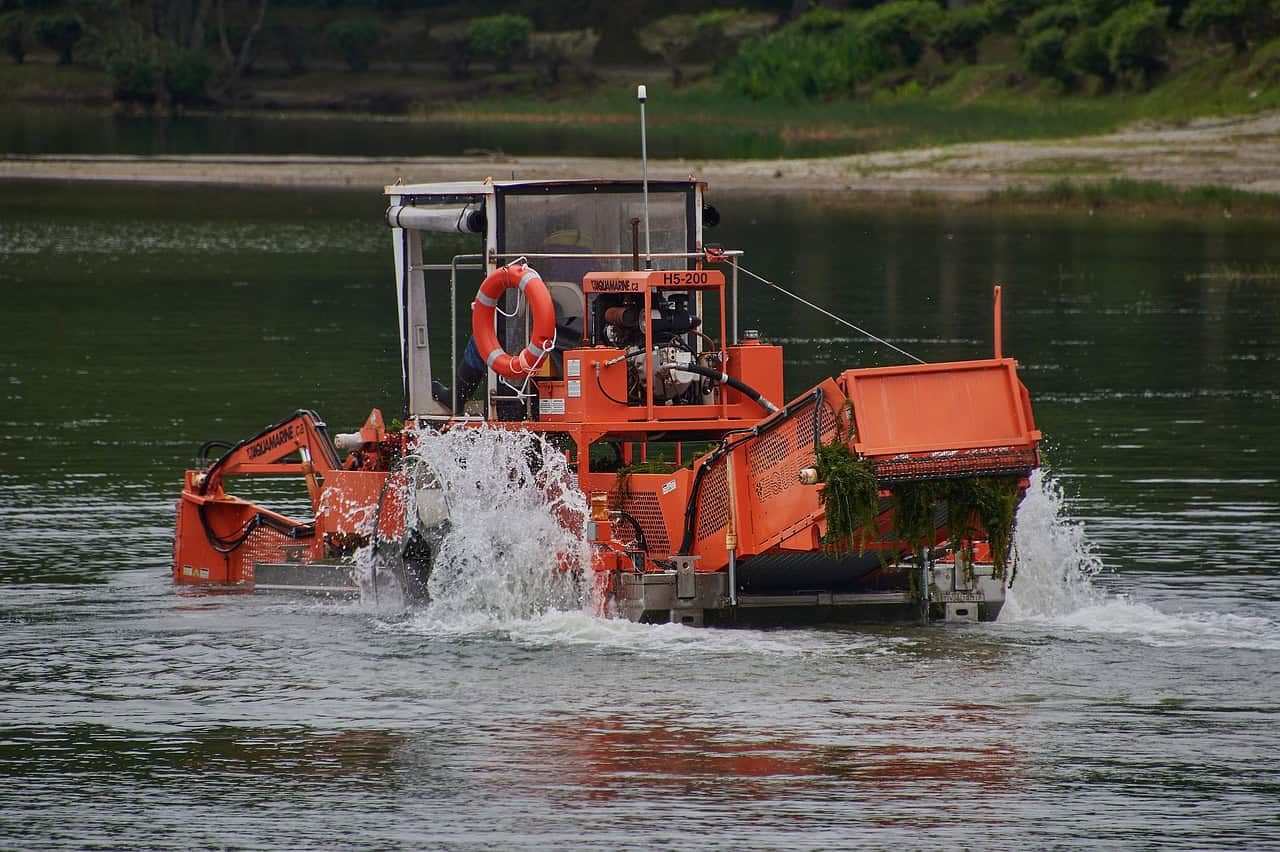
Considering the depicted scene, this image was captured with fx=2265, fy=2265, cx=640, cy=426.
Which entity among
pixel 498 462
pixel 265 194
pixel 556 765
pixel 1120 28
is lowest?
pixel 556 765

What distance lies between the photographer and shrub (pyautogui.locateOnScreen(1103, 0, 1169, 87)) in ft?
272

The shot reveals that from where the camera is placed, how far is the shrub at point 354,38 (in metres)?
131

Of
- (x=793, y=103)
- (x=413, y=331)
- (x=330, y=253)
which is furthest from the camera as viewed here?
(x=793, y=103)

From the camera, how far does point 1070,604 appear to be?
1697 cm

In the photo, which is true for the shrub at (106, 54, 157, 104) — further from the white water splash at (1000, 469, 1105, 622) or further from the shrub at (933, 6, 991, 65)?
the white water splash at (1000, 469, 1105, 622)

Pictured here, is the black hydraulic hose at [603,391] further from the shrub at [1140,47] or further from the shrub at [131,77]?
the shrub at [131,77]

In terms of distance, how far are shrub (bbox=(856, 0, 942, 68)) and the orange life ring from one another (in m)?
88.6

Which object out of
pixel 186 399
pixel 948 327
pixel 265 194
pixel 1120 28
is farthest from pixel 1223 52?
pixel 186 399

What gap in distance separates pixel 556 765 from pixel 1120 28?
7617 centimetres

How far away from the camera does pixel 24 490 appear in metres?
22.8

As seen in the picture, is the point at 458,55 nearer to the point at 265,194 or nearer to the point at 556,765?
the point at 265,194

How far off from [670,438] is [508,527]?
4.73ft

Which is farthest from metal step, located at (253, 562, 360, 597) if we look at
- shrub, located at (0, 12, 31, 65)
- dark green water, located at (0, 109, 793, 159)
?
shrub, located at (0, 12, 31, 65)

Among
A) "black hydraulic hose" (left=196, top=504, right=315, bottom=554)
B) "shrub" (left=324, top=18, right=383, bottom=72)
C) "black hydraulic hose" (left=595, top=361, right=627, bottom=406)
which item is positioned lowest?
"black hydraulic hose" (left=196, top=504, right=315, bottom=554)
